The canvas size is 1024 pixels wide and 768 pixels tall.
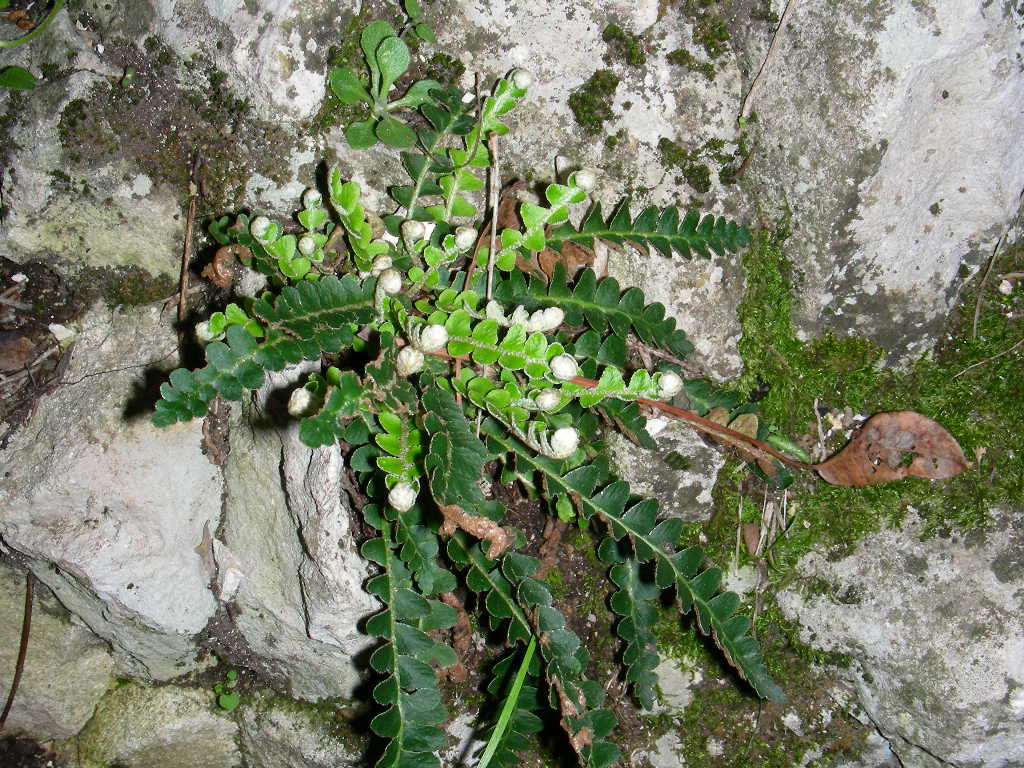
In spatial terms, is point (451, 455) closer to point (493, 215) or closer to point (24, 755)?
point (493, 215)

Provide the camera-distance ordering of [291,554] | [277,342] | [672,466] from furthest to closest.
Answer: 1. [291,554]
2. [672,466]
3. [277,342]

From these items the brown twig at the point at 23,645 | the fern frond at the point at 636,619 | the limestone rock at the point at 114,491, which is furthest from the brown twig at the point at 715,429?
the brown twig at the point at 23,645

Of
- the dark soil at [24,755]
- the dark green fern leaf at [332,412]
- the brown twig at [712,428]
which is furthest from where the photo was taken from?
the dark soil at [24,755]

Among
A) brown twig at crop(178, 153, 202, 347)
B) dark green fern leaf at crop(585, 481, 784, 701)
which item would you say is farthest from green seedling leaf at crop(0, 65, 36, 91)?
dark green fern leaf at crop(585, 481, 784, 701)

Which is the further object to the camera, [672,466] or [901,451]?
[672,466]

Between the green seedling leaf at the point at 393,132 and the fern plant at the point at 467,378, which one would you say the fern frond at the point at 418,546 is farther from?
the green seedling leaf at the point at 393,132

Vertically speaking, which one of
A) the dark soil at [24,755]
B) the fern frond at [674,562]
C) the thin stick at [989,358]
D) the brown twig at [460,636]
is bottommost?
the dark soil at [24,755]

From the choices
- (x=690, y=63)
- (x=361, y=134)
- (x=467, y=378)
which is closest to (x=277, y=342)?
(x=467, y=378)
